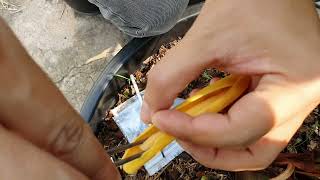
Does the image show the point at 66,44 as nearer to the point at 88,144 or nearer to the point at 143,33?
the point at 143,33

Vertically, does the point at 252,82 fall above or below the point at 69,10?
above

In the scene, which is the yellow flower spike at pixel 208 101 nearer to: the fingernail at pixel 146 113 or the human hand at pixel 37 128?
the fingernail at pixel 146 113

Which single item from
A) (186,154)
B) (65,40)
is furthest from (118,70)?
(65,40)

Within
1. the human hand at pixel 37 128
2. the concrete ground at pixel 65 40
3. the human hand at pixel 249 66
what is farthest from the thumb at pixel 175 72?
the concrete ground at pixel 65 40

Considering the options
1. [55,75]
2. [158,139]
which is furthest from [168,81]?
[55,75]

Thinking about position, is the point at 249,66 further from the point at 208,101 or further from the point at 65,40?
the point at 65,40

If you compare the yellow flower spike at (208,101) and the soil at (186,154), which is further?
the soil at (186,154)

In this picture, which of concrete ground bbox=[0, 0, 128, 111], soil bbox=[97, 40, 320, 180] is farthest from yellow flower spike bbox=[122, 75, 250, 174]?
concrete ground bbox=[0, 0, 128, 111]
